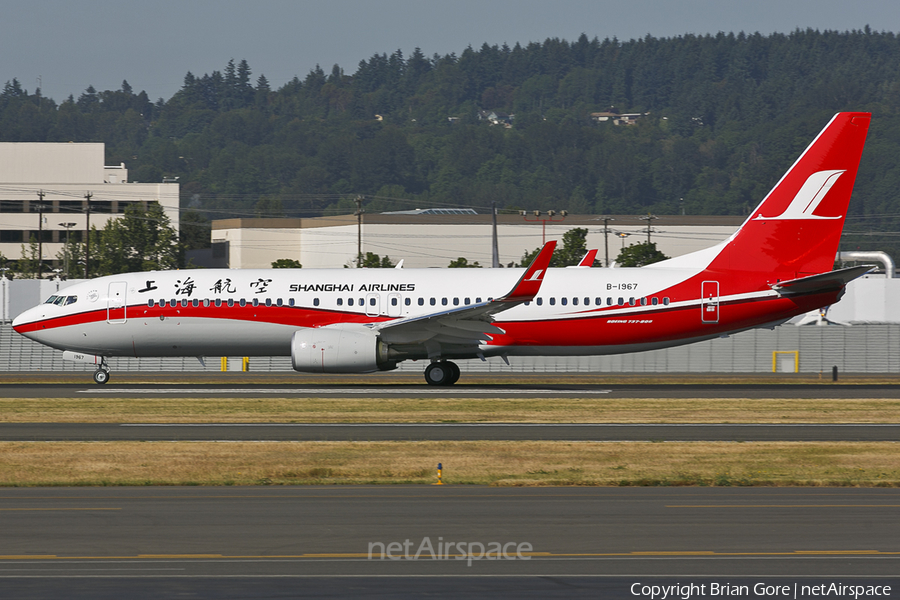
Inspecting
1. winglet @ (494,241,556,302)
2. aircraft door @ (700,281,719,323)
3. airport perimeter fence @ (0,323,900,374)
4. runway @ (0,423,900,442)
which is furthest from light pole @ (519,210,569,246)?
runway @ (0,423,900,442)

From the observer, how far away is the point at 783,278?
34344 mm

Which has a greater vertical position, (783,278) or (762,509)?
(783,278)

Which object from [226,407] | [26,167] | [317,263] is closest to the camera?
[226,407]

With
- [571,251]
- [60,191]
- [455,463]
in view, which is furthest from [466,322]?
[60,191]

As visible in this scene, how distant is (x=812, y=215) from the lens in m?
34.6

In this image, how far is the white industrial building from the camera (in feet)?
477

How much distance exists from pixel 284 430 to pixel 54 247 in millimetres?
128021

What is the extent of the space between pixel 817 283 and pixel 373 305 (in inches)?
533

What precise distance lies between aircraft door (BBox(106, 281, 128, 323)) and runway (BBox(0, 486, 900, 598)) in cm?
1985

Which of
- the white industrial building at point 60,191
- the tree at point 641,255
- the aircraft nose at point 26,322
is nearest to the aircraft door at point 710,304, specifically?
the aircraft nose at point 26,322

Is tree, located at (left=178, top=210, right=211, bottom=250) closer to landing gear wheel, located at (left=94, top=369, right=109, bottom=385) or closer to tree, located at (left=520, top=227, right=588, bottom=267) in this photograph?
tree, located at (left=520, top=227, right=588, bottom=267)
